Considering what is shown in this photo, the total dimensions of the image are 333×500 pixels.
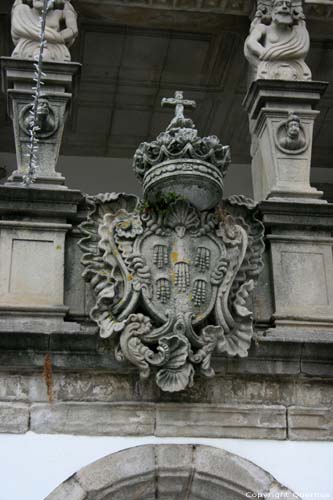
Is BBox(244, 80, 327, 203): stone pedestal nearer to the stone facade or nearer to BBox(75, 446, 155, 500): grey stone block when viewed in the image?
the stone facade

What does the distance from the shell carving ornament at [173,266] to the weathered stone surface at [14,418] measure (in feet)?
2.46

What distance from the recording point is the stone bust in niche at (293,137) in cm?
783

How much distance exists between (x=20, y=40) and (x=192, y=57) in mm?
2623

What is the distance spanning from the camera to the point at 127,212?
718cm

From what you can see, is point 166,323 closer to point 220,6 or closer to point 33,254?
point 33,254

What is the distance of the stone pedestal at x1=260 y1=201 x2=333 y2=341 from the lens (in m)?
7.03

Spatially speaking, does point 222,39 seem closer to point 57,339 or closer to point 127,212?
point 127,212

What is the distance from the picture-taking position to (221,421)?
669cm

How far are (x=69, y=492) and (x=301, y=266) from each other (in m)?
2.43

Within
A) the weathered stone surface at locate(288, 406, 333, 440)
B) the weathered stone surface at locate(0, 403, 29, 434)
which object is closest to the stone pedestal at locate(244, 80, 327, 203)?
the weathered stone surface at locate(288, 406, 333, 440)

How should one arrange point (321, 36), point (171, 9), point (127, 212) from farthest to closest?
point (321, 36)
point (171, 9)
point (127, 212)

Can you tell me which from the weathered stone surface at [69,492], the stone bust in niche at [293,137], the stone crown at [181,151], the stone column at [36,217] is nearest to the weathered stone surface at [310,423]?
the weathered stone surface at [69,492]

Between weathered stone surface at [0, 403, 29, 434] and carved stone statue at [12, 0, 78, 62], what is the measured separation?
2977mm

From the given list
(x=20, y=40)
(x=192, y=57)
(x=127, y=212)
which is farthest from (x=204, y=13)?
(x=127, y=212)
